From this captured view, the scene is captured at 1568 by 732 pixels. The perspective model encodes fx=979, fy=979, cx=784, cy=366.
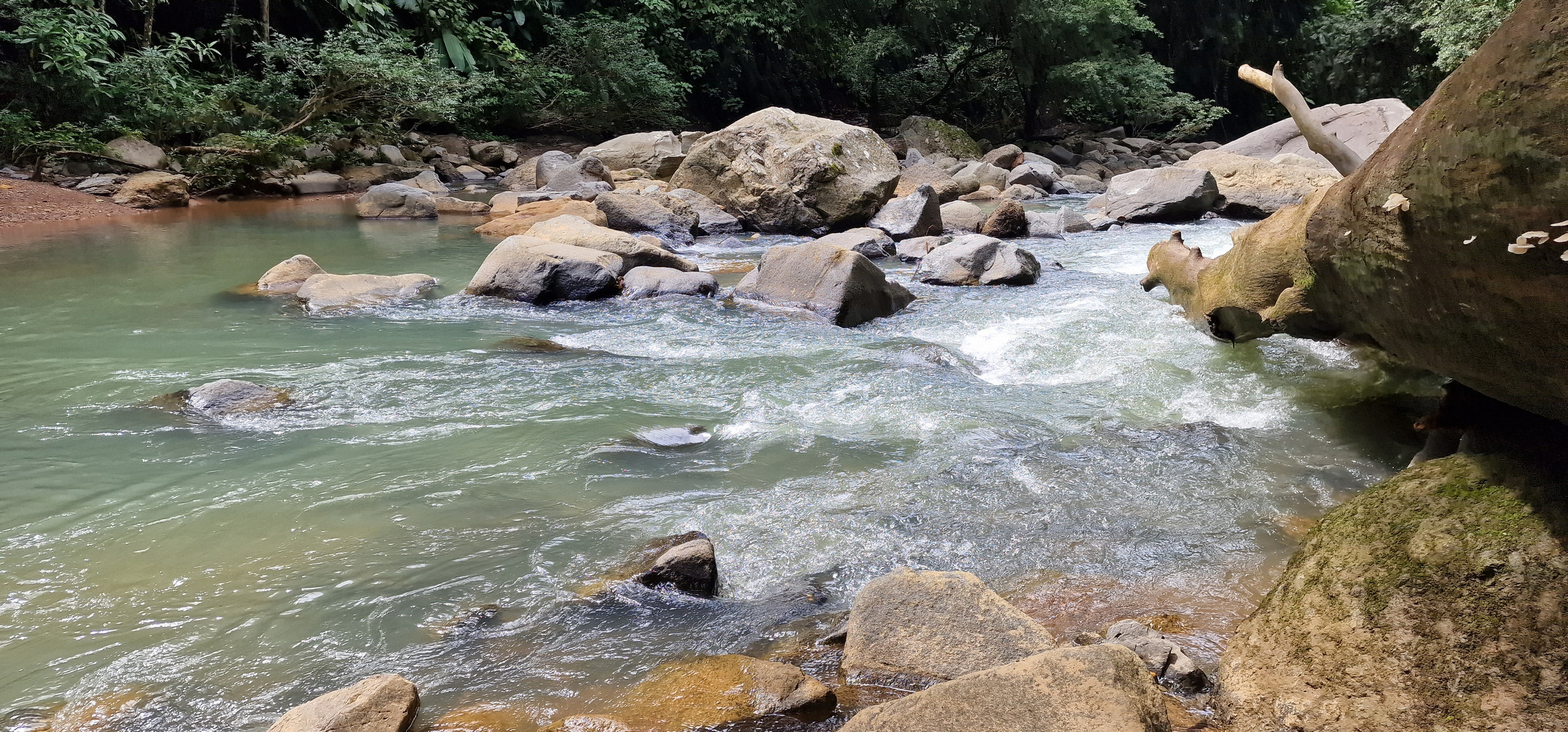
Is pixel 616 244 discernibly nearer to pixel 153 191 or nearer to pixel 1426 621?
pixel 1426 621

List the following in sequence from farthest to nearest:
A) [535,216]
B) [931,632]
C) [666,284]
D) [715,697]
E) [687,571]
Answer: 1. [535,216]
2. [666,284]
3. [687,571]
4. [931,632]
5. [715,697]

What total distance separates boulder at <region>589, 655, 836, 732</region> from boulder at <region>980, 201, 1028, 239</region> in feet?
31.3

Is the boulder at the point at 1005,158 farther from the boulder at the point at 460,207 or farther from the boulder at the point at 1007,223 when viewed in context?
the boulder at the point at 460,207

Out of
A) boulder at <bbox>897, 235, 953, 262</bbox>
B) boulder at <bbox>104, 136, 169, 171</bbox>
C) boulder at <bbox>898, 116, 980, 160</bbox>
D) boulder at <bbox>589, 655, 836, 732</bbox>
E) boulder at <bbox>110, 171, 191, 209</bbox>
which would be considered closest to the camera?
boulder at <bbox>589, 655, 836, 732</bbox>

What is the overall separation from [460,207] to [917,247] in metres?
7.03

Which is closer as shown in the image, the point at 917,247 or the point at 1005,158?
the point at 917,247

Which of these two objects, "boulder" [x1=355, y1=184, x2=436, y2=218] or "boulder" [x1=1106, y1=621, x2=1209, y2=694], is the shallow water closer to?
"boulder" [x1=1106, y1=621, x2=1209, y2=694]

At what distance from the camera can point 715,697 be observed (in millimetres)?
2617

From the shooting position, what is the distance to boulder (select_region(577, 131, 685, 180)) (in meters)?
16.3

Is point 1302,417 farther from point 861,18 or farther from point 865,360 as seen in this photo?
point 861,18

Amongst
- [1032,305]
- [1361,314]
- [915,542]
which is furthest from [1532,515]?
[1032,305]

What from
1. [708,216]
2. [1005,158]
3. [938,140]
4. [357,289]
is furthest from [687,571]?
[938,140]

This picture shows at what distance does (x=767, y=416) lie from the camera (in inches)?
205

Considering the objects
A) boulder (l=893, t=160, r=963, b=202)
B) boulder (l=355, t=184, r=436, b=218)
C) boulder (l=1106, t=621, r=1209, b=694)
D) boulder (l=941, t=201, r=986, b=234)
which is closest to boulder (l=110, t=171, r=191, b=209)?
boulder (l=355, t=184, r=436, b=218)
